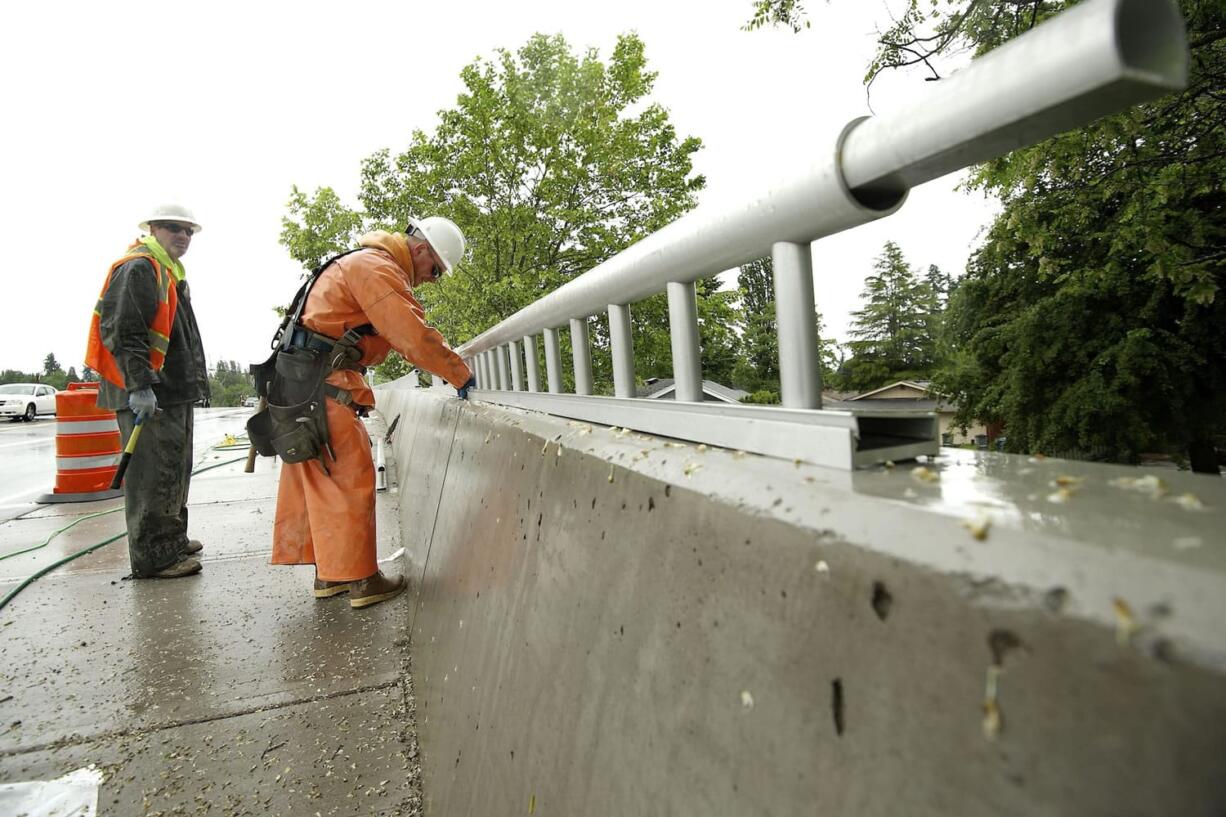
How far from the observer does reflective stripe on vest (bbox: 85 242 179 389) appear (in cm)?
480

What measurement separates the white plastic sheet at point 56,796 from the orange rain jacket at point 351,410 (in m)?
1.65

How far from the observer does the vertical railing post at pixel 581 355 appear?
202cm

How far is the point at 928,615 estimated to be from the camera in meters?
0.49

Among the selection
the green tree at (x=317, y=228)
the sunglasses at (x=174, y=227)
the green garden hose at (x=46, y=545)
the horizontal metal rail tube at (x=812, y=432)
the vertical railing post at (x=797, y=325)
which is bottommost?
the green garden hose at (x=46, y=545)

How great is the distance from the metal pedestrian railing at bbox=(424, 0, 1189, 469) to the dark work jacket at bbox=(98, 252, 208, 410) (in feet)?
14.6

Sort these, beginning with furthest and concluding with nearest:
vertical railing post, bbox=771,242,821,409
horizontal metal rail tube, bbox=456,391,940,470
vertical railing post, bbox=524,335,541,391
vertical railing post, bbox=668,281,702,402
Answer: vertical railing post, bbox=524,335,541,391
vertical railing post, bbox=668,281,702,402
vertical railing post, bbox=771,242,821,409
horizontal metal rail tube, bbox=456,391,940,470

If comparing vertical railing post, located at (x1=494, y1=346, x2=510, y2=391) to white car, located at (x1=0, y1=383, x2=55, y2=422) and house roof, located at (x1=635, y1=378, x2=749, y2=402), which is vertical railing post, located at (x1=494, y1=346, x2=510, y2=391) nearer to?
house roof, located at (x1=635, y1=378, x2=749, y2=402)

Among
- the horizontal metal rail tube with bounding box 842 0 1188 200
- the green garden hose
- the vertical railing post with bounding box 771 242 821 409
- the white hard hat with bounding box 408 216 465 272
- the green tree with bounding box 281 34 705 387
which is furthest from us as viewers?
the green tree with bounding box 281 34 705 387

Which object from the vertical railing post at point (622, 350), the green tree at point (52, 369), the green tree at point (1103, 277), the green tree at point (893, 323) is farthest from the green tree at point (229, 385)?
the vertical railing post at point (622, 350)

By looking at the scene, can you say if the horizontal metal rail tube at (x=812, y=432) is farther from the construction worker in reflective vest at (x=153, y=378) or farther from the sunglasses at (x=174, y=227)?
the sunglasses at (x=174, y=227)

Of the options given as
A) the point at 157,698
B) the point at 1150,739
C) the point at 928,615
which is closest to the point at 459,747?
the point at 928,615

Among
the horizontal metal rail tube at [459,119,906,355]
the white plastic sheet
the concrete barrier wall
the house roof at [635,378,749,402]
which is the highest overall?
the horizontal metal rail tube at [459,119,906,355]

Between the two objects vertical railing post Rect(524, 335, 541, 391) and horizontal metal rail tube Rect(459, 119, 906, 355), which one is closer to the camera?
horizontal metal rail tube Rect(459, 119, 906, 355)

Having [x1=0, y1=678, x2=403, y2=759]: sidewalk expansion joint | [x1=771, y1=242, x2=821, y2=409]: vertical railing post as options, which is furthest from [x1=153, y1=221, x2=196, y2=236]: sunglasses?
[x1=771, y1=242, x2=821, y2=409]: vertical railing post
